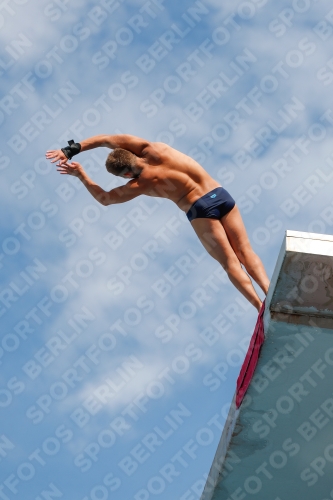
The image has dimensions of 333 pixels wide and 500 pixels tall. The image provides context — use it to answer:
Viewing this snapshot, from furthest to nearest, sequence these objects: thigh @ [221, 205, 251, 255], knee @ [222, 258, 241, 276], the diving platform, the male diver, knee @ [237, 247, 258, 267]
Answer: the male diver → thigh @ [221, 205, 251, 255] → knee @ [237, 247, 258, 267] → knee @ [222, 258, 241, 276] → the diving platform

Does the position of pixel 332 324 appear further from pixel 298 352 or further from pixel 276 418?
pixel 276 418

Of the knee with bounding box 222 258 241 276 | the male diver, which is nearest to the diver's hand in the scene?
the male diver

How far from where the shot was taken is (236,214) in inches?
319

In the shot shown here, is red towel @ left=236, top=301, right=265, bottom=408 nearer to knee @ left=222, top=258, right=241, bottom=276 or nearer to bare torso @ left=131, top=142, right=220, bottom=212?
knee @ left=222, top=258, right=241, bottom=276

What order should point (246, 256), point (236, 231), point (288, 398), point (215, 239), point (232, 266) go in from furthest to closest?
point (236, 231)
point (215, 239)
point (246, 256)
point (232, 266)
point (288, 398)

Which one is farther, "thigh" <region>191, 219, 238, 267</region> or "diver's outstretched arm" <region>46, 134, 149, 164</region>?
"diver's outstretched arm" <region>46, 134, 149, 164</region>

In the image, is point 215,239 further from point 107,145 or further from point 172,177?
point 107,145

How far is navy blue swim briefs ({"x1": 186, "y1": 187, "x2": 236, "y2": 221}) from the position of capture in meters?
7.93

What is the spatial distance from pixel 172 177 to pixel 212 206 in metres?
0.60

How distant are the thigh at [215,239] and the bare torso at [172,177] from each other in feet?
1.00

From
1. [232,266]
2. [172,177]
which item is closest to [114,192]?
[172,177]

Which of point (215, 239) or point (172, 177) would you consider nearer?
point (215, 239)

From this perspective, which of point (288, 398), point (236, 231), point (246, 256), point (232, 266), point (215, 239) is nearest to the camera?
point (288, 398)

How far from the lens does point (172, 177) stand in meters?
7.98
